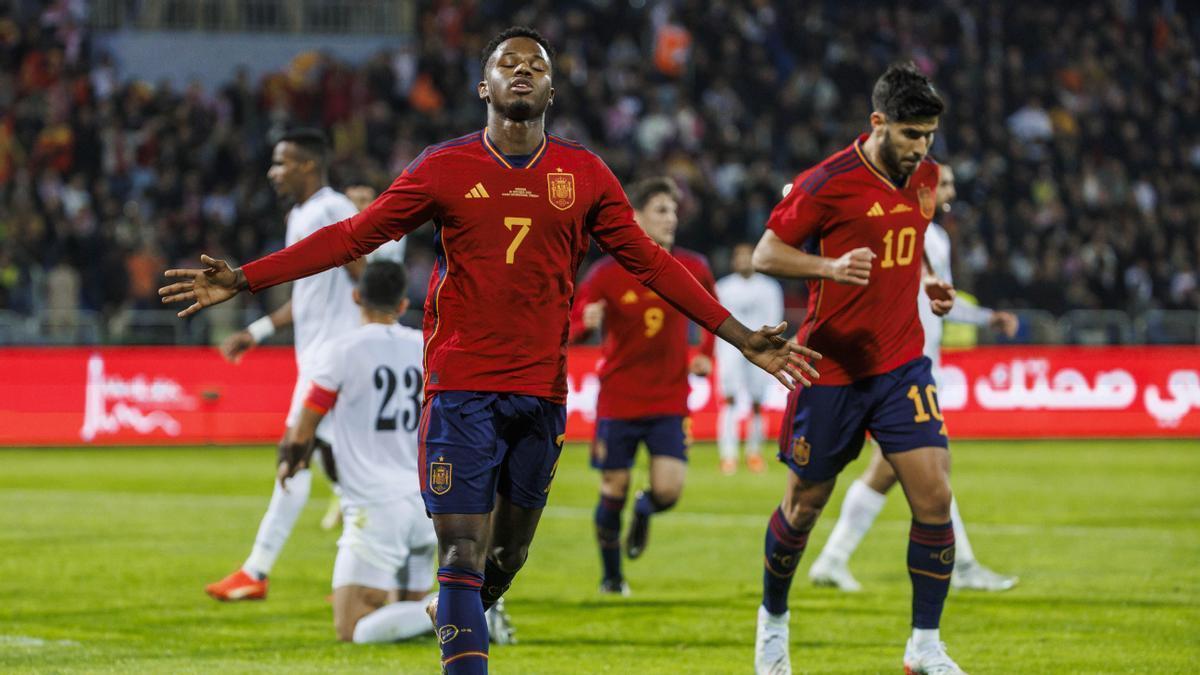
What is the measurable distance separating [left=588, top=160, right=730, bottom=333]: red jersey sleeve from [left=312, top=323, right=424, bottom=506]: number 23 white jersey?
2716 mm

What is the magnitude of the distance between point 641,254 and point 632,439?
4.45 m

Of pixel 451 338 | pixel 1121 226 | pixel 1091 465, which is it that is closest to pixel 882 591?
pixel 451 338

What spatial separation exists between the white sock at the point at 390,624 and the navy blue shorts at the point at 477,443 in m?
2.38

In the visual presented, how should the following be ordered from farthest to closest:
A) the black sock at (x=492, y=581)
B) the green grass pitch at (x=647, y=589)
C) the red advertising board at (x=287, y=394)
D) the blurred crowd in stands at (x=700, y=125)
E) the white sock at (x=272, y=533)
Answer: the blurred crowd in stands at (x=700, y=125), the red advertising board at (x=287, y=394), the white sock at (x=272, y=533), the green grass pitch at (x=647, y=589), the black sock at (x=492, y=581)

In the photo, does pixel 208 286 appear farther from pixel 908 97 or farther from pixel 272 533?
pixel 272 533

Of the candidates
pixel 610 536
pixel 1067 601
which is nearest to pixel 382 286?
pixel 610 536

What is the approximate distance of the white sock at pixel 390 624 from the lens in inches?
313

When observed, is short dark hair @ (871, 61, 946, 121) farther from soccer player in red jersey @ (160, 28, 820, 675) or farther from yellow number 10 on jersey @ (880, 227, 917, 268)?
soccer player in red jersey @ (160, 28, 820, 675)

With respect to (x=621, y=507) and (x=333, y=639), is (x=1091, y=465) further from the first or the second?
(x=333, y=639)

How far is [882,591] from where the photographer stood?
10016mm

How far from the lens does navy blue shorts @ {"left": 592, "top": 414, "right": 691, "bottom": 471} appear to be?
33.3ft

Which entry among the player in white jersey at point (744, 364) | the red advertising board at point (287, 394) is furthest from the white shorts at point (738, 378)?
the red advertising board at point (287, 394)

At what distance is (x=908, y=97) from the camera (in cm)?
699

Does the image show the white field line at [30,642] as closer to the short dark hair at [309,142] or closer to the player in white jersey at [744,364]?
the short dark hair at [309,142]
